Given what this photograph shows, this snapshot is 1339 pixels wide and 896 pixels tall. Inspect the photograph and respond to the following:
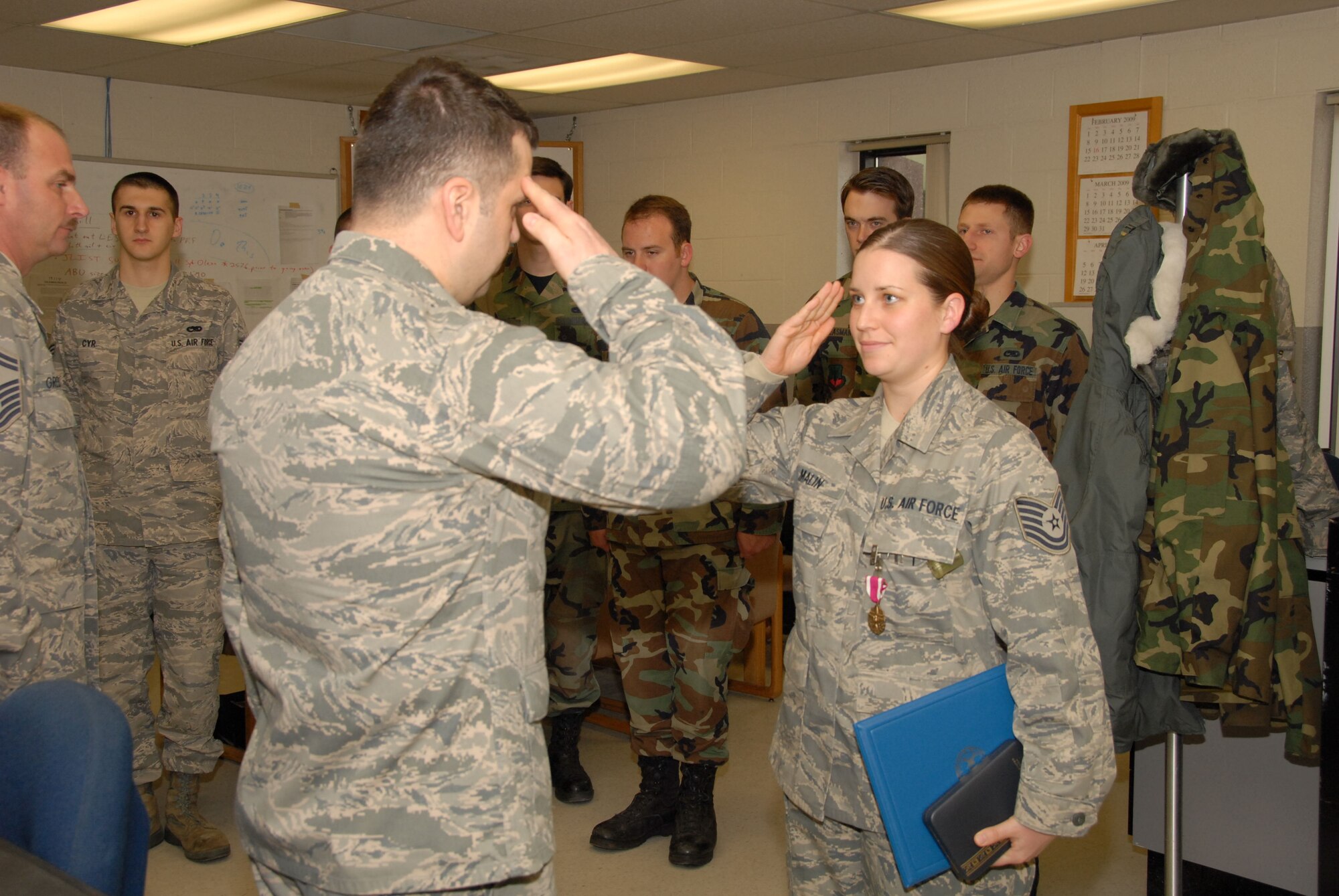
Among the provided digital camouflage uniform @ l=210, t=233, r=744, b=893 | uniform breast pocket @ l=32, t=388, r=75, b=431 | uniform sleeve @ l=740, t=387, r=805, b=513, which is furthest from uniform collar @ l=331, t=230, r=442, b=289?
uniform breast pocket @ l=32, t=388, r=75, b=431

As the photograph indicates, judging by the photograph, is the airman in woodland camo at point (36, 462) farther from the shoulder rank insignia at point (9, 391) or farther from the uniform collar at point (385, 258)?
the uniform collar at point (385, 258)

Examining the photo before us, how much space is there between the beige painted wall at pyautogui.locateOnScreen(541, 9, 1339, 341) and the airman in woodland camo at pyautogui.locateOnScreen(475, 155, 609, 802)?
2530 millimetres

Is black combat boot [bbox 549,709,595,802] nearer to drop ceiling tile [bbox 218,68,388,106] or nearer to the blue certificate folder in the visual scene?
the blue certificate folder

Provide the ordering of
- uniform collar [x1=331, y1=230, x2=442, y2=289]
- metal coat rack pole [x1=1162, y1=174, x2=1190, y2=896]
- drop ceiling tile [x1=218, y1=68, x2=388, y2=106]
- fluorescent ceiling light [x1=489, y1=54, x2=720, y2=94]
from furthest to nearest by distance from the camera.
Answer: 1. drop ceiling tile [x1=218, y1=68, x2=388, y2=106]
2. fluorescent ceiling light [x1=489, y1=54, x2=720, y2=94]
3. metal coat rack pole [x1=1162, y1=174, x2=1190, y2=896]
4. uniform collar [x1=331, y1=230, x2=442, y2=289]

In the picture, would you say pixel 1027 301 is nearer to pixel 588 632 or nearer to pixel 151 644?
pixel 588 632

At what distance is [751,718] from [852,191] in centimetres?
193

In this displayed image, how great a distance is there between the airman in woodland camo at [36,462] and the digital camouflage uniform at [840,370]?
6.13 feet

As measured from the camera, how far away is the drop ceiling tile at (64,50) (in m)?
4.66

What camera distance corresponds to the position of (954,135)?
5.33 meters

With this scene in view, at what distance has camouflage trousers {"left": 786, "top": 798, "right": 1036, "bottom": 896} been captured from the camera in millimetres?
1648

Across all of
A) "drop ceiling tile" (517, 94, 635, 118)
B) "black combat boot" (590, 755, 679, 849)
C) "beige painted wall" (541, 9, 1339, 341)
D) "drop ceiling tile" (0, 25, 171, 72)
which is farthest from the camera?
"drop ceiling tile" (517, 94, 635, 118)

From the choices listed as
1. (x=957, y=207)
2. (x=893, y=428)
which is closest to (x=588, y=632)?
(x=893, y=428)

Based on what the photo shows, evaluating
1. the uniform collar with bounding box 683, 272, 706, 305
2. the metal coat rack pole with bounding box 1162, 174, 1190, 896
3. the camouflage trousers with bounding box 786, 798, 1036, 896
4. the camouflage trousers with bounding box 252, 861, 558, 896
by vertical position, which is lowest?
the metal coat rack pole with bounding box 1162, 174, 1190, 896

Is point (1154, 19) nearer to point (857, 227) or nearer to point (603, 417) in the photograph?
point (857, 227)
